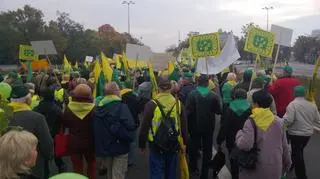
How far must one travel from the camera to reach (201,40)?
11125mm

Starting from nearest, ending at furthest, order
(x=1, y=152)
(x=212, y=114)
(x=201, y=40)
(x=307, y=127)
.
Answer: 1. (x=1, y=152)
2. (x=307, y=127)
3. (x=212, y=114)
4. (x=201, y=40)

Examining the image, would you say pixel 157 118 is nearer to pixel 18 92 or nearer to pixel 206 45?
pixel 18 92

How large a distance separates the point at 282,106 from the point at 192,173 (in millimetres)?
2148

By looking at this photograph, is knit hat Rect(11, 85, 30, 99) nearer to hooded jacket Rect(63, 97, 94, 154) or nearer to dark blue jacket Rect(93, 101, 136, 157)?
hooded jacket Rect(63, 97, 94, 154)

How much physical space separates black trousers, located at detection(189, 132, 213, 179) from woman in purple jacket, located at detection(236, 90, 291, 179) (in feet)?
7.43

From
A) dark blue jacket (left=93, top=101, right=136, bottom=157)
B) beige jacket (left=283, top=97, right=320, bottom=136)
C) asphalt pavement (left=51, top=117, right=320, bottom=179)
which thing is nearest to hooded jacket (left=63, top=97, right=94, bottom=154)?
dark blue jacket (left=93, top=101, right=136, bottom=157)

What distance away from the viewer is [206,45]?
36.3ft

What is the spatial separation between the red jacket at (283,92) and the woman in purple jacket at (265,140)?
10.9 ft

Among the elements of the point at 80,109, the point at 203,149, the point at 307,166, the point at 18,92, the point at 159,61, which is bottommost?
the point at 307,166

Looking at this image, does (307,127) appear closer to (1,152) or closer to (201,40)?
(201,40)

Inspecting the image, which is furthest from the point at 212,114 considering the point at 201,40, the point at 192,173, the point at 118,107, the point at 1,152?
the point at 1,152

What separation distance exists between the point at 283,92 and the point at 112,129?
374 centimetres

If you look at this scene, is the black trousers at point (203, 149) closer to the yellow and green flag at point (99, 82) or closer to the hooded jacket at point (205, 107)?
the hooded jacket at point (205, 107)

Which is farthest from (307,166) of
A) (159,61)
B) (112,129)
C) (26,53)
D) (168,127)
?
(26,53)
